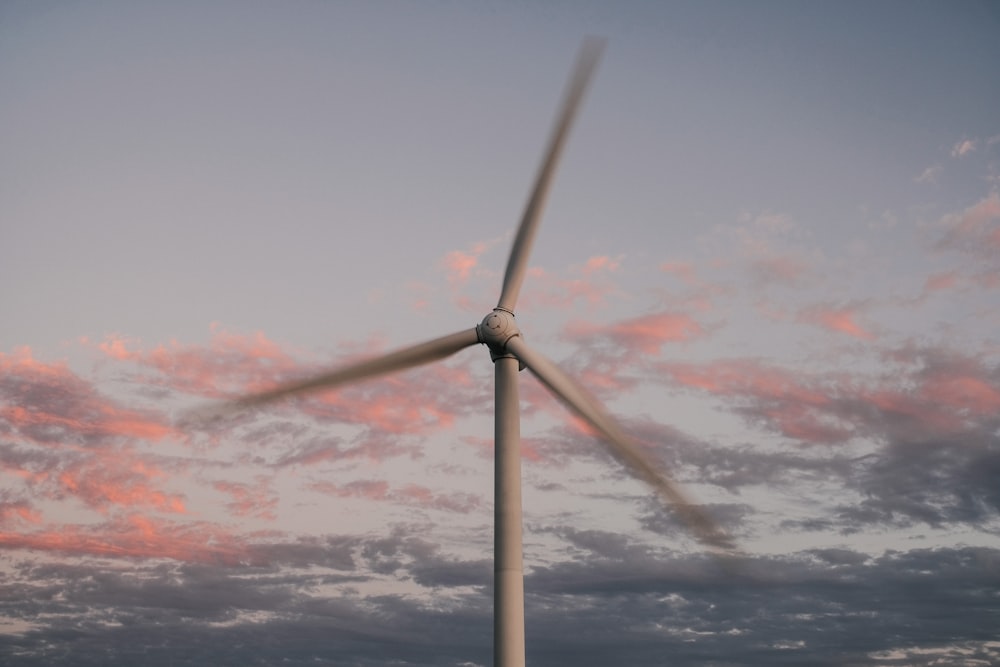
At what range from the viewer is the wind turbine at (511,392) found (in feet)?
117

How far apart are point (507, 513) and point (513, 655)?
5003mm

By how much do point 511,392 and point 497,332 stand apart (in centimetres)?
249

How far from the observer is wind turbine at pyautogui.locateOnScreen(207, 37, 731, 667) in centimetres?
3581

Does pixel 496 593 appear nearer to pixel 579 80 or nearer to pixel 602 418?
pixel 602 418

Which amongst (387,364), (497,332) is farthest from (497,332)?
(387,364)

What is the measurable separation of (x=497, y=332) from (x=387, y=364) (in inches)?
209

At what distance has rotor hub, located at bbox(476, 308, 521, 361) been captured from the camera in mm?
39656

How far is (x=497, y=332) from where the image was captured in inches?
1559

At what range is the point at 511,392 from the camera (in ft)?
128

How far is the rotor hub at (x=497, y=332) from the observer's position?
130 feet

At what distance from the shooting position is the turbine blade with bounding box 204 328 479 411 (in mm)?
40625

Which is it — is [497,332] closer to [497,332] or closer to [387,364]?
[497,332]

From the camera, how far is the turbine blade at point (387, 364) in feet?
133

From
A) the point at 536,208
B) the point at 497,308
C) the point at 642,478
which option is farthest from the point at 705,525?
the point at 536,208
